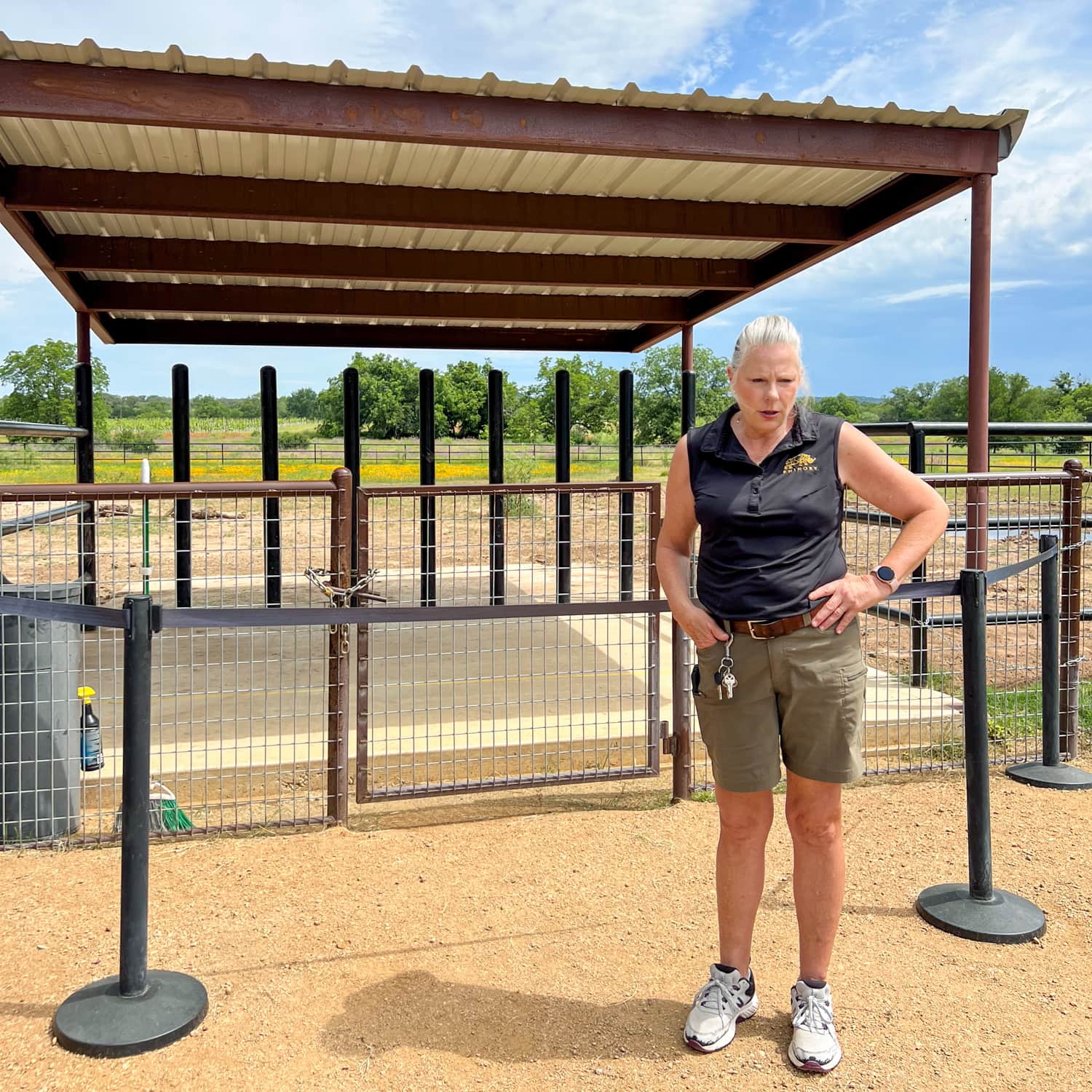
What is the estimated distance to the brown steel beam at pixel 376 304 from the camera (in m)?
8.94

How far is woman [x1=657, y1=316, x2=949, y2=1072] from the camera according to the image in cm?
246

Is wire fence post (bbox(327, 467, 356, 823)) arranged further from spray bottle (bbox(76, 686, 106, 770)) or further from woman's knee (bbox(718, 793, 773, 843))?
woman's knee (bbox(718, 793, 773, 843))

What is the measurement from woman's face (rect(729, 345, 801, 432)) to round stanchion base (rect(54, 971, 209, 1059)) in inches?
90.0

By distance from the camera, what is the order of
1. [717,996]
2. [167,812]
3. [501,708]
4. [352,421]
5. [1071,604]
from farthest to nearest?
[352,421]
[501,708]
[1071,604]
[167,812]
[717,996]

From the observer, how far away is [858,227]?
6969 millimetres

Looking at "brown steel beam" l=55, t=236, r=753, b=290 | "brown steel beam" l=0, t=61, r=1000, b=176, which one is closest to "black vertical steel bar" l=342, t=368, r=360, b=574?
"brown steel beam" l=55, t=236, r=753, b=290

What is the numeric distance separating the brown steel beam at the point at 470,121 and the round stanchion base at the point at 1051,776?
11.0 ft

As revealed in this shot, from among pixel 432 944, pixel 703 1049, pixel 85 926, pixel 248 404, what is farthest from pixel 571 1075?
pixel 248 404

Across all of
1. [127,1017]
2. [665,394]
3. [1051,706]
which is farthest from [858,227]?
[665,394]

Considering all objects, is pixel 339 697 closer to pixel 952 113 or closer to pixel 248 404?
pixel 952 113

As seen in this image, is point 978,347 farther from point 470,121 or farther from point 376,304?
point 376,304

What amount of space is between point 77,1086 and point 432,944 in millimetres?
1131

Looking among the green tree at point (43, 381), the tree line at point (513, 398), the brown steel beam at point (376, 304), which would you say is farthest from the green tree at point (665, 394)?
the brown steel beam at point (376, 304)

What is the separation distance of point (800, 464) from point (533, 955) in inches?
72.4
